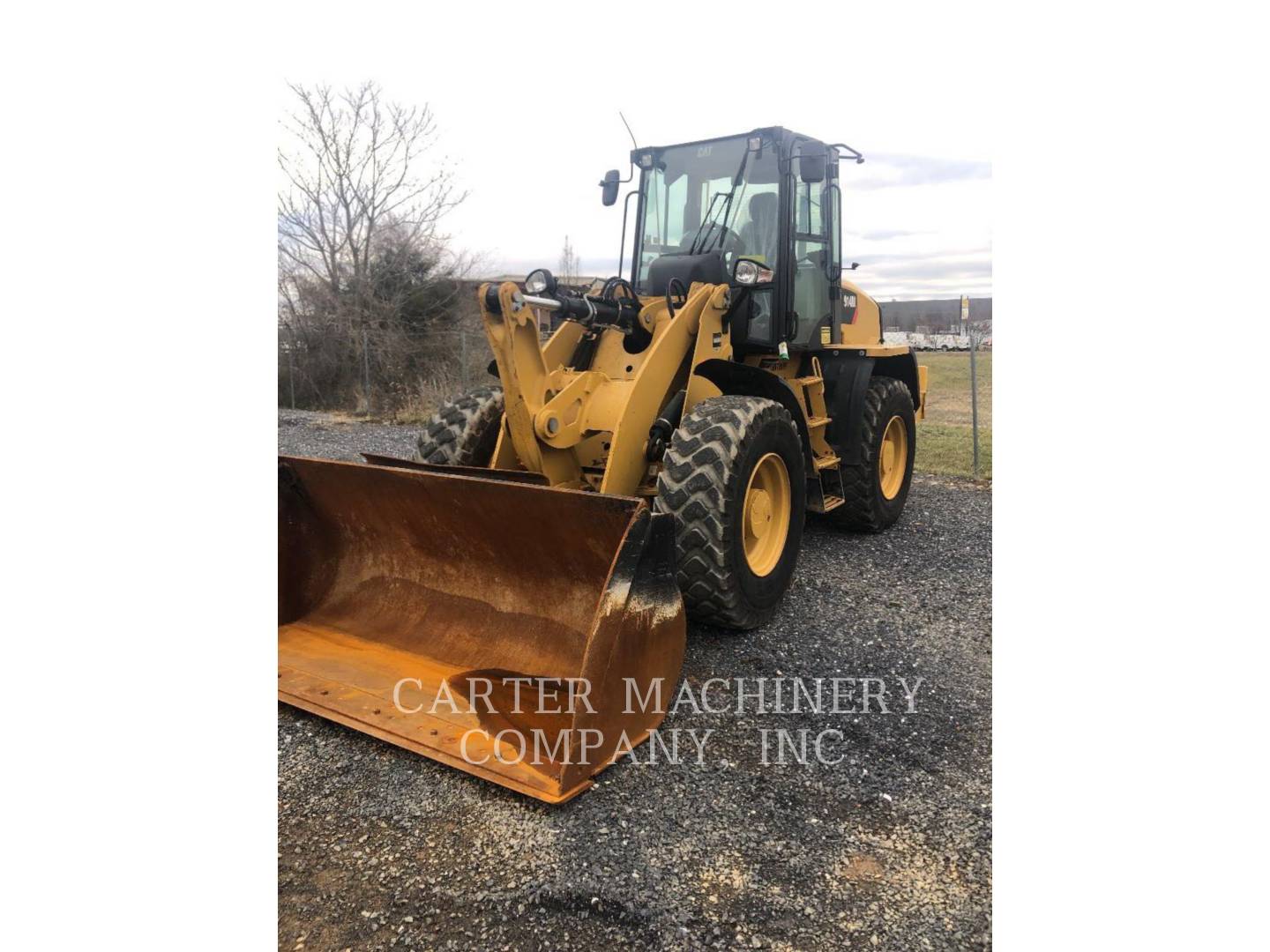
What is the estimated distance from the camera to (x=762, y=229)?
541 cm

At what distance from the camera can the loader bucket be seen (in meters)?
3.03

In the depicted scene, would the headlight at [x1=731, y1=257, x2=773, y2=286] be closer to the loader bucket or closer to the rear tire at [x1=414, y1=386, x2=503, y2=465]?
the rear tire at [x1=414, y1=386, x2=503, y2=465]

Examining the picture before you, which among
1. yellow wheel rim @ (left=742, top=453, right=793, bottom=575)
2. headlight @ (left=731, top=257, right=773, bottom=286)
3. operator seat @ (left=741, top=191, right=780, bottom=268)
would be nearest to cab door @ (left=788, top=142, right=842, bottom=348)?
operator seat @ (left=741, top=191, right=780, bottom=268)

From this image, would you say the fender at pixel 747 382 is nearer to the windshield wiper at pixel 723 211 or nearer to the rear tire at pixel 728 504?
the rear tire at pixel 728 504

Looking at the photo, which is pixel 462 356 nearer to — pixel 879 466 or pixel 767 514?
pixel 879 466

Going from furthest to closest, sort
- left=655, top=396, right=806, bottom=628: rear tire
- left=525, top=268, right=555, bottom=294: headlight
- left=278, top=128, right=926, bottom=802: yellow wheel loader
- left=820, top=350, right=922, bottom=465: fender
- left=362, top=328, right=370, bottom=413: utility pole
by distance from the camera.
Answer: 1. left=362, top=328, right=370, bottom=413: utility pole
2. left=820, top=350, right=922, bottom=465: fender
3. left=525, top=268, right=555, bottom=294: headlight
4. left=655, top=396, right=806, bottom=628: rear tire
5. left=278, top=128, right=926, bottom=802: yellow wheel loader

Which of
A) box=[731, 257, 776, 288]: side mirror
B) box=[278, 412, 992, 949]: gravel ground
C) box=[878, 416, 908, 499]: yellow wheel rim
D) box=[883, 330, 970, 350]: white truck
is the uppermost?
box=[883, 330, 970, 350]: white truck

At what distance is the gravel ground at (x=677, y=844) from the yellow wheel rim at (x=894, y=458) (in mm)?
3231

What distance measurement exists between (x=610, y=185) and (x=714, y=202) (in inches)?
32.0

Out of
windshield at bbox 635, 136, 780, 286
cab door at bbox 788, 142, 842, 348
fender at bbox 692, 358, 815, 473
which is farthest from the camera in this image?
cab door at bbox 788, 142, 842, 348

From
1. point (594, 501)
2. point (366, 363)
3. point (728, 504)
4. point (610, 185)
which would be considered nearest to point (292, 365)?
point (366, 363)

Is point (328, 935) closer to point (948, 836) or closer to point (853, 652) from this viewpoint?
point (948, 836)

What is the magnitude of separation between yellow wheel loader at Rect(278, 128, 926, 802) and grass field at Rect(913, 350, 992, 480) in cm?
342

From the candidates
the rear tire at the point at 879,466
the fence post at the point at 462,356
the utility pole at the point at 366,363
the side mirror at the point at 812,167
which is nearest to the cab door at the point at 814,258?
the side mirror at the point at 812,167
